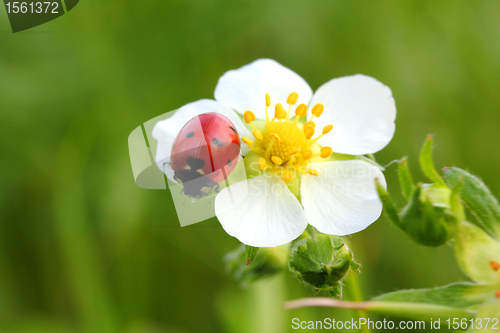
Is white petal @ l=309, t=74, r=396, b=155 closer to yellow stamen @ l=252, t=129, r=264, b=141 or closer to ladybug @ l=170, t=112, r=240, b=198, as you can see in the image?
yellow stamen @ l=252, t=129, r=264, b=141

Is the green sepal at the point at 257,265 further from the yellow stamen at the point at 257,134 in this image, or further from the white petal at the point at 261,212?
the yellow stamen at the point at 257,134

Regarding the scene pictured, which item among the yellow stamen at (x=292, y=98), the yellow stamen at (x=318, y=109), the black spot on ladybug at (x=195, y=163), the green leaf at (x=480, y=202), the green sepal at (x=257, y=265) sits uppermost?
the yellow stamen at (x=292, y=98)

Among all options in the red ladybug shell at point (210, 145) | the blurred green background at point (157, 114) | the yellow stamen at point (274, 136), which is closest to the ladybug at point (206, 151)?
the red ladybug shell at point (210, 145)

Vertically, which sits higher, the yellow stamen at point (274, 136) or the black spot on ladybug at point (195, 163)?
the yellow stamen at point (274, 136)

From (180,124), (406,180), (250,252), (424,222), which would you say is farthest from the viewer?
(180,124)

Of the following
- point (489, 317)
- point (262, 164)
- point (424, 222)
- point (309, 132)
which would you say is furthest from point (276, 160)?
point (489, 317)

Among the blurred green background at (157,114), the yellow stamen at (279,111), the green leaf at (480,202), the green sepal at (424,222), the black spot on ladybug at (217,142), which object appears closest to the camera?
the green sepal at (424,222)

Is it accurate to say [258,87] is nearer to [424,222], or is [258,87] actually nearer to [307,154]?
[307,154]

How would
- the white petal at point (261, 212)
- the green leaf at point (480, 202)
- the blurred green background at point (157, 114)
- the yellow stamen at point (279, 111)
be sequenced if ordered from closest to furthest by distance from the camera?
the green leaf at point (480, 202) < the white petal at point (261, 212) < the yellow stamen at point (279, 111) < the blurred green background at point (157, 114)
